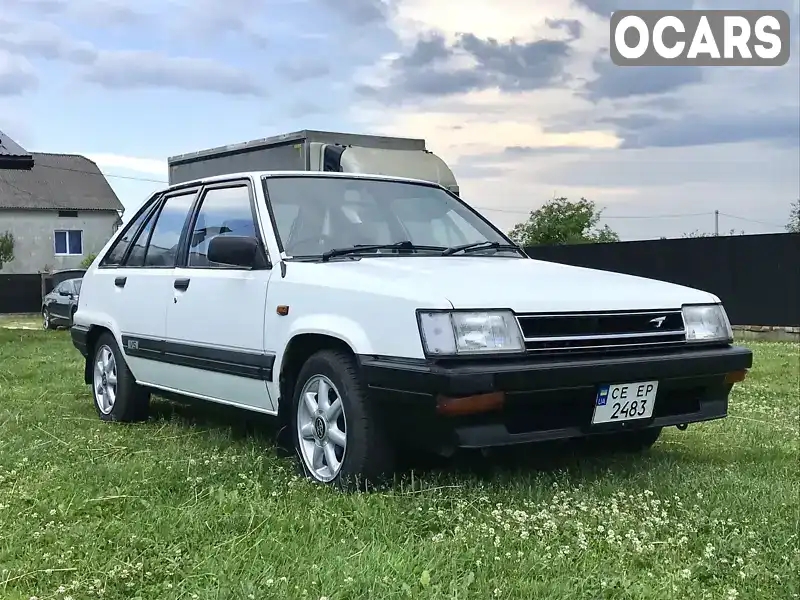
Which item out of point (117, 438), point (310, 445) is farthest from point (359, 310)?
point (117, 438)

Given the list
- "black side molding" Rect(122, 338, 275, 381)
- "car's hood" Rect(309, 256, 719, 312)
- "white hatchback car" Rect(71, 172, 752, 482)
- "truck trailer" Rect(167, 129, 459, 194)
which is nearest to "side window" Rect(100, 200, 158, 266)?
"white hatchback car" Rect(71, 172, 752, 482)

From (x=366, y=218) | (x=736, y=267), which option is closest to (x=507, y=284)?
(x=366, y=218)

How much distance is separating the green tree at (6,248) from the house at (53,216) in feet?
2.74

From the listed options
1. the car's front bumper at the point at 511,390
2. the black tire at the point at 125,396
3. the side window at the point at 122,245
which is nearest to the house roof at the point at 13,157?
the side window at the point at 122,245

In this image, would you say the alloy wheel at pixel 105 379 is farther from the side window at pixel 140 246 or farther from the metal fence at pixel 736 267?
the metal fence at pixel 736 267

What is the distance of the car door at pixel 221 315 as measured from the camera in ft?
14.9

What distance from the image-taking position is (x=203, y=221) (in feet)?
17.3

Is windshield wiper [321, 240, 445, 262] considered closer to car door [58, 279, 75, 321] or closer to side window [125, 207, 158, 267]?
side window [125, 207, 158, 267]

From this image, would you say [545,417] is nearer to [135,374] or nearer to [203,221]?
[203,221]

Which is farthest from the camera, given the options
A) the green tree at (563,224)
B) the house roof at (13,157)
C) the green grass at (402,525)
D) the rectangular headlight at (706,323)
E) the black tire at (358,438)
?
the green tree at (563,224)

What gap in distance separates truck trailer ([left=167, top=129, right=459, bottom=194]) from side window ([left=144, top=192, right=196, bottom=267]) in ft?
18.4

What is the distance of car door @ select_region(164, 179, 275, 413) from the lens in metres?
4.54

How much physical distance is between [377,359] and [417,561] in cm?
96

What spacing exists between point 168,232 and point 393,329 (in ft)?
8.09
